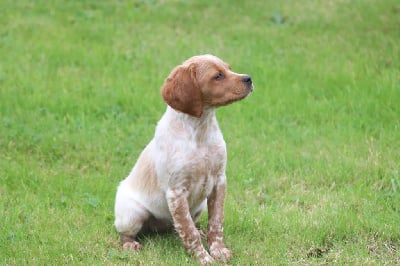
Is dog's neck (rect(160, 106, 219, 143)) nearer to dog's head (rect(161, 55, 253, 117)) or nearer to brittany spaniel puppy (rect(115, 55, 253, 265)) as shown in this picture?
→ brittany spaniel puppy (rect(115, 55, 253, 265))

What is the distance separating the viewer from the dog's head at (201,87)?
5.65m

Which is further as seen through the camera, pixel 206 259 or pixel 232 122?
pixel 232 122

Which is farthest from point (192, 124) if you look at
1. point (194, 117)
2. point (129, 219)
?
point (129, 219)

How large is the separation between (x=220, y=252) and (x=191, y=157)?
76 cm

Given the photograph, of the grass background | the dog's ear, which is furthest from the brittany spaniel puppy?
the grass background

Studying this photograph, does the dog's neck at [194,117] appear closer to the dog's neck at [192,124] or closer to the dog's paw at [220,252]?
the dog's neck at [192,124]

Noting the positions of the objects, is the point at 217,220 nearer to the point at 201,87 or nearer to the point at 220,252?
the point at 220,252

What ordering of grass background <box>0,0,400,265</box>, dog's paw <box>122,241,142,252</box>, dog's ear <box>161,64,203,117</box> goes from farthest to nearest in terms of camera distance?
grass background <box>0,0,400,265</box> < dog's paw <box>122,241,142,252</box> < dog's ear <box>161,64,203,117</box>

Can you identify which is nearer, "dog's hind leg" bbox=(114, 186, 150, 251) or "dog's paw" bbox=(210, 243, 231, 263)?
Answer: "dog's paw" bbox=(210, 243, 231, 263)

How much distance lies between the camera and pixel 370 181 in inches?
291

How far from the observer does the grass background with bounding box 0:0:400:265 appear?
630 cm

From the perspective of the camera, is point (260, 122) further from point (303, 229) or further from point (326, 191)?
point (303, 229)

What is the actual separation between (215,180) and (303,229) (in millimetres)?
940

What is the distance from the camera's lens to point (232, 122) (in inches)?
353
